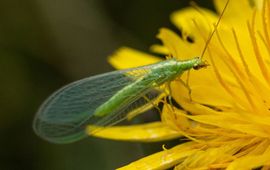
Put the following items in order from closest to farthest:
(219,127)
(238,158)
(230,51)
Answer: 1. (238,158)
2. (219,127)
3. (230,51)

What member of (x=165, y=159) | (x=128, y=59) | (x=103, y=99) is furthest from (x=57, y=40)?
(x=165, y=159)

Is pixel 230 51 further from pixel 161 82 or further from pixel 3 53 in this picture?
pixel 3 53

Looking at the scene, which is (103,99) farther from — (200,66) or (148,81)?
(200,66)

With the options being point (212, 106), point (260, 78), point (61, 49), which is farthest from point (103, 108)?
point (61, 49)

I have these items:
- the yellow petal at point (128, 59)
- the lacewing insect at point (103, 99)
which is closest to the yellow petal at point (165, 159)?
the lacewing insect at point (103, 99)

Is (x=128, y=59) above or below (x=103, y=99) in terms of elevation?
above

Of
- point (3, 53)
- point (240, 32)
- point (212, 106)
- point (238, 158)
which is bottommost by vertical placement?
point (238, 158)

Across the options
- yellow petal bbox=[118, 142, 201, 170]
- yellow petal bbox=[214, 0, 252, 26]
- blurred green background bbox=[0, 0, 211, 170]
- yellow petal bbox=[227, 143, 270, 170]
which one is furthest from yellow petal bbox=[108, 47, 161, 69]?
yellow petal bbox=[227, 143, 270, 170]
